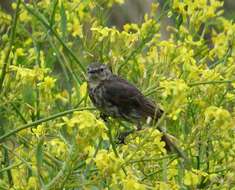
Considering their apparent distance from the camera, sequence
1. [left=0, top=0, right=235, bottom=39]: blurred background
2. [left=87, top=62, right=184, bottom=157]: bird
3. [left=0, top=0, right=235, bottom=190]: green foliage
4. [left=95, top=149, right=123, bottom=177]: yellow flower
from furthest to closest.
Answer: [left=0, top=0, right=235, bottom=39]: blurred background < [left=87, top=62, right=184, bottom=157]: bird < [left=0, top=0, right=235, bottom=190]: green foliage < [left=95, top=149, right=123, bottom=177]: yellow flower

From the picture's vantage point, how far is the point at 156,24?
17.8 ft

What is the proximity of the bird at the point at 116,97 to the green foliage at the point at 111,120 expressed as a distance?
6 cm

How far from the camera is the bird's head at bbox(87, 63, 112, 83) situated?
524cm

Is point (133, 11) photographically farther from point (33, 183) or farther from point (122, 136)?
point (33, 183)

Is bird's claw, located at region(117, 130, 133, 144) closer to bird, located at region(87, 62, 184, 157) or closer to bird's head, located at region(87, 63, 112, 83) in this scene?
bird, located at region(87, 62, 184, 157)

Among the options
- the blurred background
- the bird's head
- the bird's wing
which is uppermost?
the bird's head

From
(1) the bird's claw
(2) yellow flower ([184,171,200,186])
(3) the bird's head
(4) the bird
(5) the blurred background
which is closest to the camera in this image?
(2) yellow flower ([184,171,200,186])

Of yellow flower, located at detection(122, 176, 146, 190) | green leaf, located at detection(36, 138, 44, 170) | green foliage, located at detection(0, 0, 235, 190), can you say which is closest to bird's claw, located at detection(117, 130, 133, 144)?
green foliage, located at detection(0, 0, 235, 190)

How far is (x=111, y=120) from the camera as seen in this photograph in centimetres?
489

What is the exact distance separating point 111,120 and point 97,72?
1.55 ft

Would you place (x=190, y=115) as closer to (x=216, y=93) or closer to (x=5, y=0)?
(x=216, y=93)

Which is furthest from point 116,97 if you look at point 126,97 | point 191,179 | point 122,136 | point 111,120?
point 191,179

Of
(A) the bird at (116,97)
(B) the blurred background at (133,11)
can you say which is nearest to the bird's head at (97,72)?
(A) the bird at (116,97)

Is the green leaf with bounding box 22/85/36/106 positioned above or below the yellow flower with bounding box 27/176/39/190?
above
